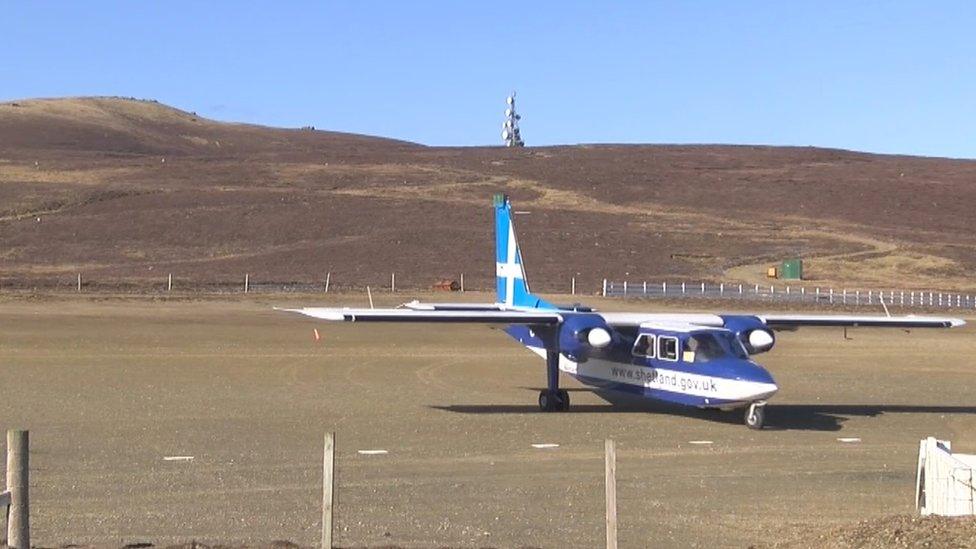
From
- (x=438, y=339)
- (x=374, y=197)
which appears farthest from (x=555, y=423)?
(x=374, y=197)

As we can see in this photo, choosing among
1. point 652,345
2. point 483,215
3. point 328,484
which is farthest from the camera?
point 483,215

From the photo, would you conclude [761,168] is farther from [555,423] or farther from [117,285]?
[555,423]

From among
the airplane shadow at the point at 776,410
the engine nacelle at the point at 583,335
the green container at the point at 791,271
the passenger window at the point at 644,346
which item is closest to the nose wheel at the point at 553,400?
the airplane shadow at the point at 776,410

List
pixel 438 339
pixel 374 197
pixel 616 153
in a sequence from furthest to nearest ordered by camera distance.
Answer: pixel 616 153 < pixel 374 197 < pixel 438 339

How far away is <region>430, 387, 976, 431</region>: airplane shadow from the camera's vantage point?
84.3ft

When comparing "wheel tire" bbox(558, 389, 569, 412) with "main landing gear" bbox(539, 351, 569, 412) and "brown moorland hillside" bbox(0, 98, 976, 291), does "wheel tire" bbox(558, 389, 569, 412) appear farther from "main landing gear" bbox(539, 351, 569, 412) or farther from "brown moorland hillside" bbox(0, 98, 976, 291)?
"brown moorland hillside" bbox(0, 98, 976, 291)

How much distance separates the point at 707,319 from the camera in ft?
92.2

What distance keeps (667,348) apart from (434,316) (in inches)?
173

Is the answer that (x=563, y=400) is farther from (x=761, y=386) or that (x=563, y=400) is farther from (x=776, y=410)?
Result: (x=761, y=386)

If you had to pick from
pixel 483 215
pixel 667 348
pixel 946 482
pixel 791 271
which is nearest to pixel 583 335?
pixel 667 348

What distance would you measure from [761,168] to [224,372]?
102970 mm

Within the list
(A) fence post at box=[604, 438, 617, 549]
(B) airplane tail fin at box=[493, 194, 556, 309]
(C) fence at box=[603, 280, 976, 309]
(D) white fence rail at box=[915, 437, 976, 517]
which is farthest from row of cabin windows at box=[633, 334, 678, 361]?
(C) fence at box=[603, 280, 976, 309]

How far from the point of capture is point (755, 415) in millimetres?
24234

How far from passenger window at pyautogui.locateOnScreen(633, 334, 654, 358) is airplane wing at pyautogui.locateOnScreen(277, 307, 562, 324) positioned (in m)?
1.69
